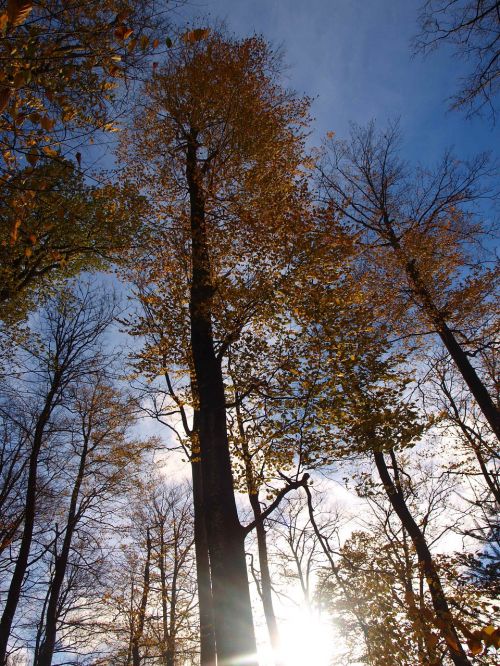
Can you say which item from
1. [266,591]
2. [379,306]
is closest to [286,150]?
[379,306]

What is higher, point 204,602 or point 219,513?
point 219,513

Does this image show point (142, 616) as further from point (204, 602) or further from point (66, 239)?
point (66, 239)

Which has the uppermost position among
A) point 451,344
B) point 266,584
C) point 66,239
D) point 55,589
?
point 66,239

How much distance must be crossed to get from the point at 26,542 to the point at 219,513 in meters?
7.10

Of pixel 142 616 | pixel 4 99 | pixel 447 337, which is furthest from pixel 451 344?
pixel 142 616

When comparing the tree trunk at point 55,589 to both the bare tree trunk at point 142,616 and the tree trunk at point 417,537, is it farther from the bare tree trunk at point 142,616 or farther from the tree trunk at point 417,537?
the tree trunk at point 417,537

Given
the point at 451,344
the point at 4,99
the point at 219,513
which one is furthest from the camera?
the point at 451,344

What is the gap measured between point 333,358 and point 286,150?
26.1 ft

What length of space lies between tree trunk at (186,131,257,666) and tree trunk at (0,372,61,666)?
230 inches

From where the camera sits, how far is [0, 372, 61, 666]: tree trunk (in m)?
8.28

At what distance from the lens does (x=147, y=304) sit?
9.73 meters

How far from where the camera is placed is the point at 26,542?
8680 mm

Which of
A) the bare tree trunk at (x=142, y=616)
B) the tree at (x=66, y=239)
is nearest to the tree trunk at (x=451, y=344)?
the tree at (x=66, y=239)

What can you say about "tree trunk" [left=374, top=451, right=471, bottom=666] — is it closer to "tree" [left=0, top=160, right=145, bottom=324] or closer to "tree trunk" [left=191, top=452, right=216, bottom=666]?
"tree trunk" [left=191, top=452, right=216, bottom=666]
